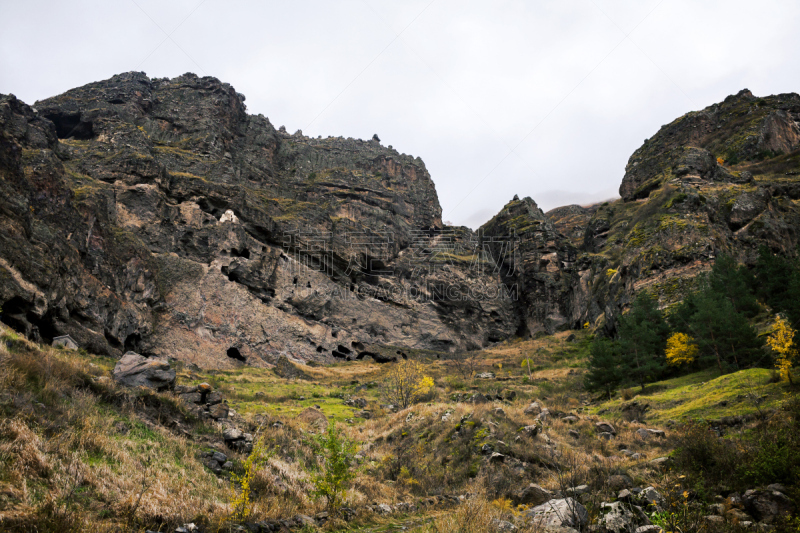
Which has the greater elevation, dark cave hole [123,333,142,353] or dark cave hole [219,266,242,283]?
dark cave hole [219,266,242,283]

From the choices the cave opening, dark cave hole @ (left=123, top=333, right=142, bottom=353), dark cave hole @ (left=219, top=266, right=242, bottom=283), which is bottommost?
the cave opening

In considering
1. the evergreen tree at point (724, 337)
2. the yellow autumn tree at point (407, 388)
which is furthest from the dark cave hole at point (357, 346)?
the evergreen tree at point (724, 337)

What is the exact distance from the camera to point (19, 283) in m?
19.3

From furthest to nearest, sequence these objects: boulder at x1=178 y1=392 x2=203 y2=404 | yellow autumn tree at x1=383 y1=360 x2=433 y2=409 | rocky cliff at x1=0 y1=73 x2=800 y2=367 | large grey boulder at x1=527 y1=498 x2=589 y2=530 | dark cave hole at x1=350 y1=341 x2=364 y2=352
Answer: dark cave hole at x1=350 y1=341 x2=364 y2=352 → rocky cliff at x1=0 y1=73 x2=800 y2=367 → yellow autumn tree at x1=383 y1=360 x2=433 y2=409 → boulder at x1=178 y1=392 x2=203 y2=404 → large grey boulder at x1=527 y1=498 x2=589 y2=530

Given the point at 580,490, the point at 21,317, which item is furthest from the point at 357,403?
the point at 580,490

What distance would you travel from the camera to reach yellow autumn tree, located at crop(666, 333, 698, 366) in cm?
2567

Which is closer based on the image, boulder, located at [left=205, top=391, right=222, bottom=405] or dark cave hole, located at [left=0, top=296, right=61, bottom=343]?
boulder, located at [left=205, top=391, right=222, bottom=405]

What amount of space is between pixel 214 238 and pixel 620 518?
173 feet

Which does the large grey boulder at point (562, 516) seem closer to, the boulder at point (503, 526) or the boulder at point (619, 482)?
the boulder at point (503, 526)

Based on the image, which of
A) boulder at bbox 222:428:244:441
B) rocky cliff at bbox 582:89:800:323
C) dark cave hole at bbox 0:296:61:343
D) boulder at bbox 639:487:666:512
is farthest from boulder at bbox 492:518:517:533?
rocky cliff at bbox 582:89:800:323

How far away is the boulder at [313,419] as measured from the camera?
17.4 meters

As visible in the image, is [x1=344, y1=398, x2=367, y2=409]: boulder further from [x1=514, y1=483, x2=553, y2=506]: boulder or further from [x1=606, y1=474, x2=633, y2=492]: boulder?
[x1=606, y1=474, x2=633, y2=492]: boulder

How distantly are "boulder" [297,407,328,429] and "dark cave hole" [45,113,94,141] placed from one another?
77.2 meters

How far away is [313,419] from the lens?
60.4 ft
